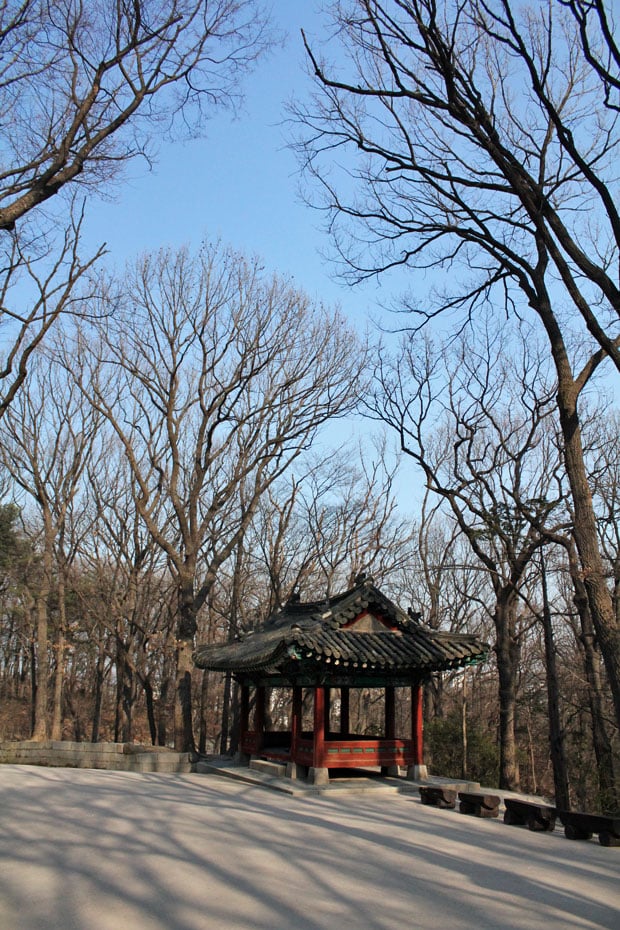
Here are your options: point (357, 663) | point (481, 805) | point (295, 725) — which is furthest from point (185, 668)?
point (481, 805)

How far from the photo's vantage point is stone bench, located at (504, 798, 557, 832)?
8.50 meters

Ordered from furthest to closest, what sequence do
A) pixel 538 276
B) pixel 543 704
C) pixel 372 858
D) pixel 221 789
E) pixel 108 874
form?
pixel 543 704 → pixel 221 789 → pixel 538 276 → pixel 372 858 → pixel 108 874

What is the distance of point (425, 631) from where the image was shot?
1284 cm

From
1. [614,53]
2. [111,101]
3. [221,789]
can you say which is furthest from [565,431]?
[221,789]

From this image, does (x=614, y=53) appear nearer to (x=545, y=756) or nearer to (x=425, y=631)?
(x=425, y=631)

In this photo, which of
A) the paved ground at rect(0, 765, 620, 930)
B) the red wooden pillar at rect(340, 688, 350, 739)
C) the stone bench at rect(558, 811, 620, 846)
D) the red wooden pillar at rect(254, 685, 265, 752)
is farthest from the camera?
the red wooden pillar at rect(340, 688, 350, 739)

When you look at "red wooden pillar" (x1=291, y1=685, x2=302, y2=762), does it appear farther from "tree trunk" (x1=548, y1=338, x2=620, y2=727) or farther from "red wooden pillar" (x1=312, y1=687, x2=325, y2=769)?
"tree trunk" (x1=548, y1=338, x2=620, y2=727)

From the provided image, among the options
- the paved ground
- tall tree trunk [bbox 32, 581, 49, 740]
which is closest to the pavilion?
the paved ground

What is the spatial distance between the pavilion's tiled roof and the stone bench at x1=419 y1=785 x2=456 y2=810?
207cm

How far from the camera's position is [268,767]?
43.6 ft

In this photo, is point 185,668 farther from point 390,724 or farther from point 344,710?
point 390,724

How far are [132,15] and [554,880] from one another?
879 cm

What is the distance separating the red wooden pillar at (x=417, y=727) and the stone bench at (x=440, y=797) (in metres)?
2.11

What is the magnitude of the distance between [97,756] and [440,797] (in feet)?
32.1
